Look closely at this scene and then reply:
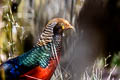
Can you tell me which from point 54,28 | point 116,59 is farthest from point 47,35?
point 116,59

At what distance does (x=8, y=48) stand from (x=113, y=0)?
1.50 ft

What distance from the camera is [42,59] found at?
1.38 meters

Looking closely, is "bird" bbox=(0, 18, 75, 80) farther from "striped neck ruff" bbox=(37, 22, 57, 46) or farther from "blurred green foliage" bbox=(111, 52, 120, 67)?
"blurred green foliage" bbox=(111, 52, 120, 67)

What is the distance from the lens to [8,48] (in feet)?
4.71

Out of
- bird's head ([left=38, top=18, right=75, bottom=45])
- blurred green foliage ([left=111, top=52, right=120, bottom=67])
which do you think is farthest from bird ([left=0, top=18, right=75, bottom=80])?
blurred green foliage ([left=111, top=52, right=120, bottom=67])

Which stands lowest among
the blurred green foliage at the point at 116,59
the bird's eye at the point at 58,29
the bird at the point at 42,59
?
the blurred green foliage at the point at 116,59

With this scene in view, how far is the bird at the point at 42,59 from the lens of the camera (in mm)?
1348

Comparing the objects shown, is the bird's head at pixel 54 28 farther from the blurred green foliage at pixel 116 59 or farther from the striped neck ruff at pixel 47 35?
the blurred green foliage at pixel 116 59

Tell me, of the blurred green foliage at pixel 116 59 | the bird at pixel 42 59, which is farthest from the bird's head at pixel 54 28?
the blurred green foliage at pixel 116 59

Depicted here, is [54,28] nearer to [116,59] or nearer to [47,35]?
[47,35]

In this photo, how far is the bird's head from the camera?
4.48 feet

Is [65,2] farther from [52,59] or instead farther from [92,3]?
[52,59]

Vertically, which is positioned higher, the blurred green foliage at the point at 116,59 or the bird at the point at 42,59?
the bird at the point at 42,59

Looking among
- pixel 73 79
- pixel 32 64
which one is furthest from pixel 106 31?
pixel 32 64
